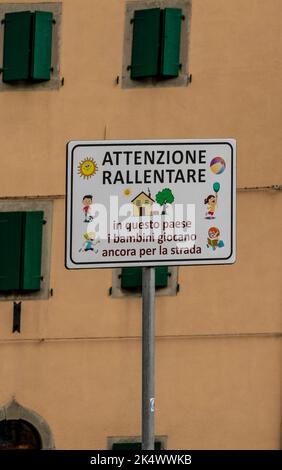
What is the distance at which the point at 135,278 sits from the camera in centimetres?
2092

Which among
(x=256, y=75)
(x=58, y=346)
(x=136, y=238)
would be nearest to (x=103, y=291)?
(x=58, y=346)

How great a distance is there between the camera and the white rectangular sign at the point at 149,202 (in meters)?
7.89

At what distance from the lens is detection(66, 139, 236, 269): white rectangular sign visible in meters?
7.89

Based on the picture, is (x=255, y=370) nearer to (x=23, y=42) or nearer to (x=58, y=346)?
(x=58, y=346)

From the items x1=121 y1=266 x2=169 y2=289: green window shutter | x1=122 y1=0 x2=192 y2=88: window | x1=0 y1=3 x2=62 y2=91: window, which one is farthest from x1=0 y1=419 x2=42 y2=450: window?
x1=122 y1=0 x2=192 y2=88: window

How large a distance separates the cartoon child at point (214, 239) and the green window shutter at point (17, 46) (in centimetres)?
1364

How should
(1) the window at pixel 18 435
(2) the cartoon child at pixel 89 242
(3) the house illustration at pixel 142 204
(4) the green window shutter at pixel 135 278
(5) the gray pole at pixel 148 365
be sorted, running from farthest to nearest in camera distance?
(1) the window at pixel 18 435, (4) the green window shutter at pixel 135 278, (2) the cartoon child at pixel 89 242, (3) the house illustration at pixel 142 204, (5) the gray pole at pixel 148 365

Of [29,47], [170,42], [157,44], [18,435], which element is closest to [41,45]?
[29,47]

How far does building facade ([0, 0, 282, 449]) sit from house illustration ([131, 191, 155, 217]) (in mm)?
12705

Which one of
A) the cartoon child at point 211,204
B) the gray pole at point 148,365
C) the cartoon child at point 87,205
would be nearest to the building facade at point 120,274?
the cartoon child at point 211,204

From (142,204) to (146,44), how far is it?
Answer: 43.9 ft

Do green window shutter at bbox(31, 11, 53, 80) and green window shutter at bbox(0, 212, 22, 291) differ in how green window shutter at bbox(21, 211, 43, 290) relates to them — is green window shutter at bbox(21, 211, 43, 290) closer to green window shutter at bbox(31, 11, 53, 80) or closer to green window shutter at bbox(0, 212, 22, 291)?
green window shutter at bbox(0, 212, 22, 291)

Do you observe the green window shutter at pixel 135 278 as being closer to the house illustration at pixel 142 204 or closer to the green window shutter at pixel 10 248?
the green window shutter at pixel 10 248

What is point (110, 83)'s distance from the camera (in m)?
21.2
